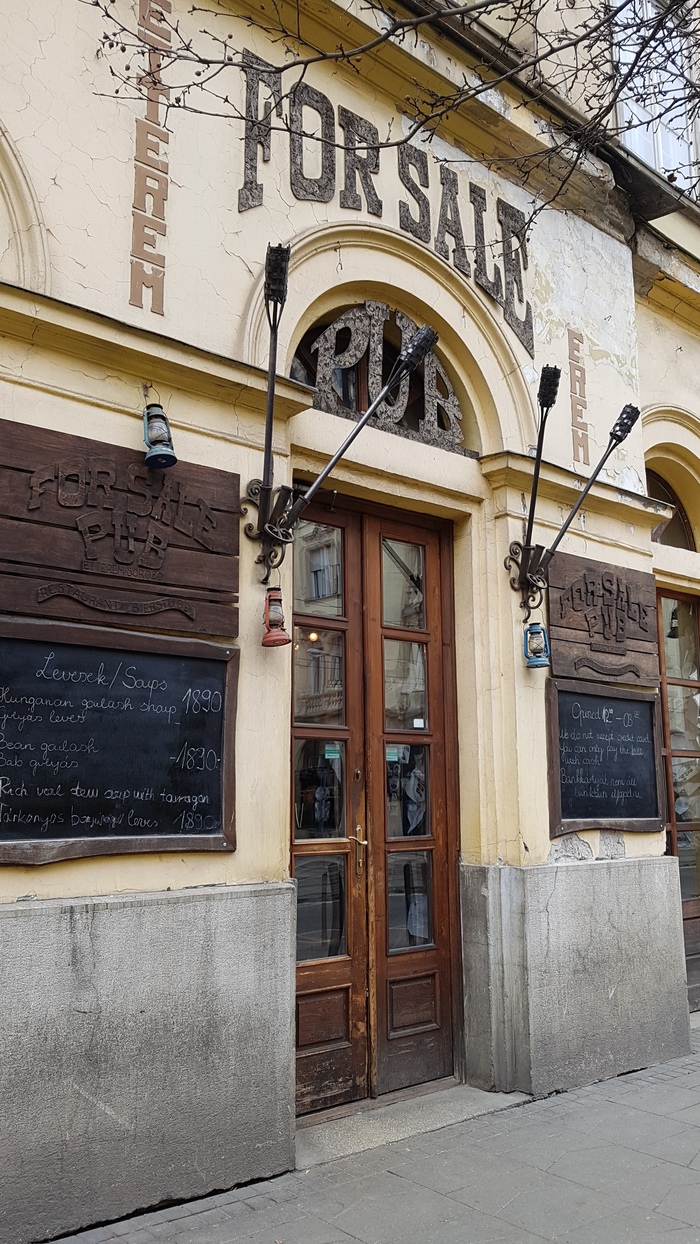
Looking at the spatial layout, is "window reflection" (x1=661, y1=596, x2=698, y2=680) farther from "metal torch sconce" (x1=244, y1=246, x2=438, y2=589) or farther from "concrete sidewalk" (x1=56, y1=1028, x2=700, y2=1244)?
"metal torch sconce" (x1=244, y1=246, x2=438, y2=589)

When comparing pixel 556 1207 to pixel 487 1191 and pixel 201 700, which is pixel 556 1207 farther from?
pixel 201 700

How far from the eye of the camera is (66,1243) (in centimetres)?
352

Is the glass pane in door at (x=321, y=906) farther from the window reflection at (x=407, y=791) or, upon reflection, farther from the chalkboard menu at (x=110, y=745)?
the chalkboard menu at (x=110, y=745)

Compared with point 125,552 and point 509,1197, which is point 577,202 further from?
point 509,1197

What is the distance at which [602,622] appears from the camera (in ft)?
21.0

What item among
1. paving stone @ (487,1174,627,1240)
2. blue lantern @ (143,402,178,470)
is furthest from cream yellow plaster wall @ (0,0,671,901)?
paving stone @ (487,1174,627,1240)

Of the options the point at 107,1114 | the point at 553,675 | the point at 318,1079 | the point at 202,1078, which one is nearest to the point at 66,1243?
the point at 107,1114

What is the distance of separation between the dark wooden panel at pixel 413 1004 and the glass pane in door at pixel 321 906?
0.47 metres

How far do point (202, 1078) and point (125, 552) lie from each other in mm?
2178

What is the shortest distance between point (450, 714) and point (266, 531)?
1.92 m

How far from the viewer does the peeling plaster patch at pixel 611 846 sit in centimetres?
612

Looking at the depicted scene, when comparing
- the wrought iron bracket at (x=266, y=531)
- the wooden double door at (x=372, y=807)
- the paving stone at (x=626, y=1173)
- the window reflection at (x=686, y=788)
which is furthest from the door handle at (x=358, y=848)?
the window reflection at (x=686, y=788)

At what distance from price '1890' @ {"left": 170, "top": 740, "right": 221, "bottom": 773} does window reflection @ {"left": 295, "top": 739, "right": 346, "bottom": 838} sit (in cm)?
85

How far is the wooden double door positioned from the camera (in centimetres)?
505
